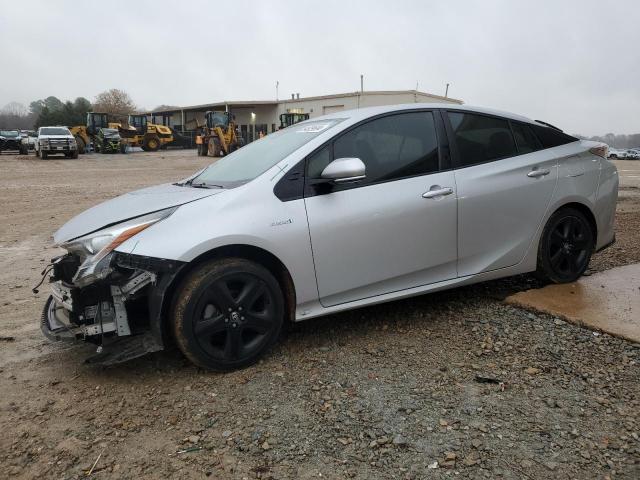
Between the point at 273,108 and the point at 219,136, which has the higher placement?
the point at 273,108

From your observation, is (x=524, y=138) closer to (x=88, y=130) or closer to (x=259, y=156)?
(x=259, y=156)

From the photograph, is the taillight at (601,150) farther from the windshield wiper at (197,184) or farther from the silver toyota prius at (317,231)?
the windshield wiper at (197,184)

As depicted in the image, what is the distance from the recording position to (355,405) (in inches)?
106

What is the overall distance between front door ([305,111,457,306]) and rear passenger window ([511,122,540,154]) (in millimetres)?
833

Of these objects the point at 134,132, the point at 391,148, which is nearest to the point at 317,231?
the point at 391,148

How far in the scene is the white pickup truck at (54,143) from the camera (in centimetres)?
2750

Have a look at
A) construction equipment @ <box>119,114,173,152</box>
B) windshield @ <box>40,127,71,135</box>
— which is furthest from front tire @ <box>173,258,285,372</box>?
construction equipment @ <box>119,114,173,152</box>

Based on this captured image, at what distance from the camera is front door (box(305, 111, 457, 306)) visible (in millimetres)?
3211

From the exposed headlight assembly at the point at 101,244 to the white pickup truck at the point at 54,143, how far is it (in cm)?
2836

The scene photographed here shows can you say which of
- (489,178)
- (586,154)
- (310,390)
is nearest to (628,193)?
(586,154)

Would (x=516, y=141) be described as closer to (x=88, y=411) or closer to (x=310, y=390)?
(x=310, y=390)

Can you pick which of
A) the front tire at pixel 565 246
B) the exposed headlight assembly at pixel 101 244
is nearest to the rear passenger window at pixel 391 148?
the exposed headlight assembly at pixel 101 244

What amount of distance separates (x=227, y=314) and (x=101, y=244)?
2.68 feet

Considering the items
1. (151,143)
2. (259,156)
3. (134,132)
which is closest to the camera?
(259,156)
